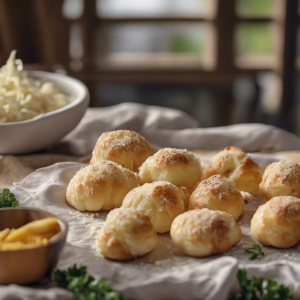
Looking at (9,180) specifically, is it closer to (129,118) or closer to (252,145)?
(129,118)

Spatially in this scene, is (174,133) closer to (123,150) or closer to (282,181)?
(123,150)

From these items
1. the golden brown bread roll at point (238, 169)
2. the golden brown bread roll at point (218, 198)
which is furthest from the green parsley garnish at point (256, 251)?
the golden brown bread roll at point (238, 169)

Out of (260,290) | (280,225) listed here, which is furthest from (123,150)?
(260,290)

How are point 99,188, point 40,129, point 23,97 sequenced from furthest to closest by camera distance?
point 23,97 < point 40,129 < point 99,188

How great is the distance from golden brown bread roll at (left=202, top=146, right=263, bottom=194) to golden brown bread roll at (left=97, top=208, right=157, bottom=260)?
0.55 metres

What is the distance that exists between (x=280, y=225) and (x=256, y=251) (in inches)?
3.9

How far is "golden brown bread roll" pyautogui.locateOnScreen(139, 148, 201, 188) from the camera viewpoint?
148 centimetres

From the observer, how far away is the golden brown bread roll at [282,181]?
1.45m

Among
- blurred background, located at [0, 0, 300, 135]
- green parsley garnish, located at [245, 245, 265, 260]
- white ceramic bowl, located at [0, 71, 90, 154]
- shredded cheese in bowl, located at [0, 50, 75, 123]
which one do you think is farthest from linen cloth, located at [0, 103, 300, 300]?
blurred background, located at [0, 0, 300, 135]

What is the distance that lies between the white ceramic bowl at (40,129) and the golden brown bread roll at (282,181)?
37.7 inches

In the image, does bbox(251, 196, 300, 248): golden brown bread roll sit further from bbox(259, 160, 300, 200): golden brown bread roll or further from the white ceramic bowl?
the white ceramic bowl

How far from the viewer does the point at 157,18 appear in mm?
5215

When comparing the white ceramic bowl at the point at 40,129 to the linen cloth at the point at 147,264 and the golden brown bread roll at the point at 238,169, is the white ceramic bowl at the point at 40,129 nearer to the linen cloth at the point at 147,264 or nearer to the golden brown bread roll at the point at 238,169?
the linen cloth at the point at 147,264

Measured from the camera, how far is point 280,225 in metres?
1.20
